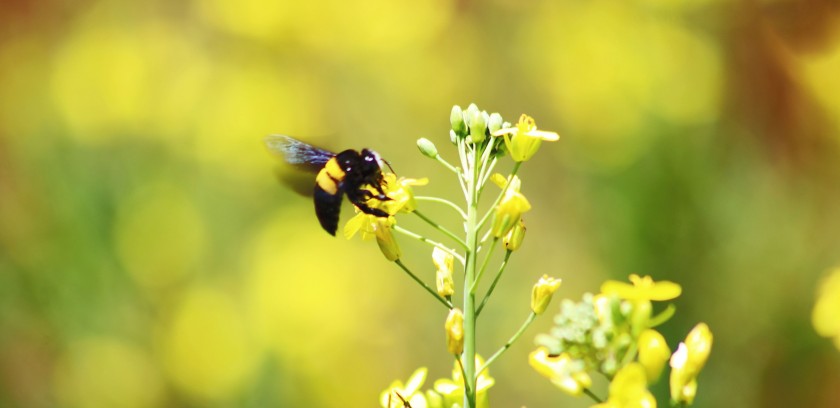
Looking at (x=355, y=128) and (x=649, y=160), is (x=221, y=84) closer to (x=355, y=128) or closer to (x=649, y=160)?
(x=355, y=128)

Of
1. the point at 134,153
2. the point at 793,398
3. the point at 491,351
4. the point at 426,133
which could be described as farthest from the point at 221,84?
the point at 793,398

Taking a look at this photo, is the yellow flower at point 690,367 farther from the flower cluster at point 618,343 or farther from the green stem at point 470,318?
the green stem at point 470,318

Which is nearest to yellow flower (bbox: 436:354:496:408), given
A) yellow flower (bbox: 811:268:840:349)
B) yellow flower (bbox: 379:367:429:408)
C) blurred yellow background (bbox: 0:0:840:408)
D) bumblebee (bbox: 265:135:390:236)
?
yellow flower (bbox: 379:367:429:408)

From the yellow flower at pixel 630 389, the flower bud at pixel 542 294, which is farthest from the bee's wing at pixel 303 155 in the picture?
the yellow flower at pixel 630 389

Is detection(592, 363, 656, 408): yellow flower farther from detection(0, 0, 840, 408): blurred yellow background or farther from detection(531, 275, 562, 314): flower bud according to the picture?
detection(0, 0, 840, 408): blurred yellow background

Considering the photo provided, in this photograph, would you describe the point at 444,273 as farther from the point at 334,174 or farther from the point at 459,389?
the point at 334,174

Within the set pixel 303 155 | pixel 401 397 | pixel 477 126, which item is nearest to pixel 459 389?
pixel 401 397
